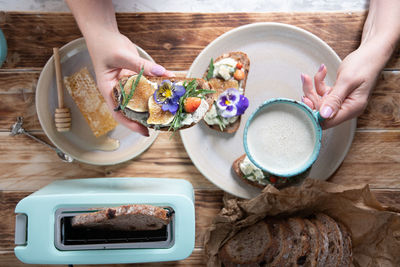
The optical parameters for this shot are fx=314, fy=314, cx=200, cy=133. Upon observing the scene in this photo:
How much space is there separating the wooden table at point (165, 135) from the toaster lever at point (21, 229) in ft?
1.95

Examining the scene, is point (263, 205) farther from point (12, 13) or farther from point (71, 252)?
point (12, 13)

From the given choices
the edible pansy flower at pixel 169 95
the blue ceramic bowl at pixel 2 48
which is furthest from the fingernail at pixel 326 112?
the blue ceramic bowl at pixel 2 48

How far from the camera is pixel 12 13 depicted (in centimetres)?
184

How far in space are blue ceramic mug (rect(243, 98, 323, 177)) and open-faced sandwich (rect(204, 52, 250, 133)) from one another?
6.8 inches

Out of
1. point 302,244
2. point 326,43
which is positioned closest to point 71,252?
point 302,244

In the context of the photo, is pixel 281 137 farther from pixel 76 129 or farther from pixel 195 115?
pixel 76 129

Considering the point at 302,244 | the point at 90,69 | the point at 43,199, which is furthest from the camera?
the point at 90,69

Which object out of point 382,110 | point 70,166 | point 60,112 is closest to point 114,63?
point 60,112

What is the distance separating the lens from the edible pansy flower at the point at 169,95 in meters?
1.34

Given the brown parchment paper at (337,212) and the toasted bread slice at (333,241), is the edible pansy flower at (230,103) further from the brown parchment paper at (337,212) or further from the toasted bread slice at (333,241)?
the toasted bread slice at (333,241)

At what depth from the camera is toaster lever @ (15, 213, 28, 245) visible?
1281 mm

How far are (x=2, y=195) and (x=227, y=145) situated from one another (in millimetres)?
1385

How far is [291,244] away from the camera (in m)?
1.63

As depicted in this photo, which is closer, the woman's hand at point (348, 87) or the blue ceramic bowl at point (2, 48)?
the woman's hand at point (348, 87)
